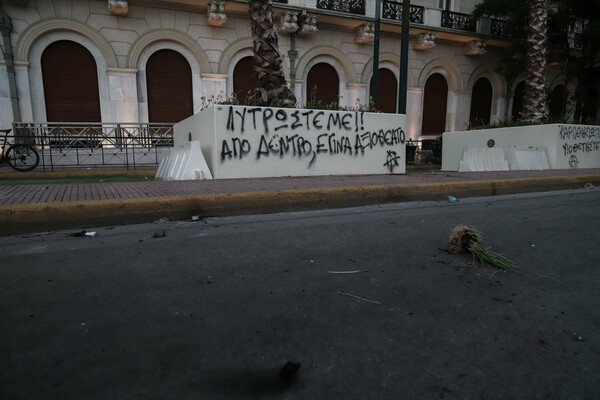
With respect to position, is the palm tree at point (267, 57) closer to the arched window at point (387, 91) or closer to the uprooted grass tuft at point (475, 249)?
the uprooted grass tuft at point (475, 249)

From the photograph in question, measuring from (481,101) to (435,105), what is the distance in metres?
3.34

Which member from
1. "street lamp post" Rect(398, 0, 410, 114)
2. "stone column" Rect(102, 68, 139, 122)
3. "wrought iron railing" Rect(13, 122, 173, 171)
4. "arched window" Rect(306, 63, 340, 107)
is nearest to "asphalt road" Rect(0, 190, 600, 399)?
"street lamp post" Rect(398, 0, 410, 114)

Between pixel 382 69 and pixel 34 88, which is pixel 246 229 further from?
pixel 382 69

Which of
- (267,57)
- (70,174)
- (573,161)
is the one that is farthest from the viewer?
(573,161)

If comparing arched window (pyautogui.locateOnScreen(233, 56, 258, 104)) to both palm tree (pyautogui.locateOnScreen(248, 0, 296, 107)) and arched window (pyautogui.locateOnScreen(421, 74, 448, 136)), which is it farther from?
arched window (pyautogui.locateOnScreen(421, 74, 448, 136))

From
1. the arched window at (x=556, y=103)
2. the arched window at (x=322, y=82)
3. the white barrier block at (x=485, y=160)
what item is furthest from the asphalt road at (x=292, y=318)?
the arched window at (x=556, y=103)

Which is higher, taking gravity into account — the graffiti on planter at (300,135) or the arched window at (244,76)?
the arched window at (244,76)

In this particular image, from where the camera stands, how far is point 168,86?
15.1m

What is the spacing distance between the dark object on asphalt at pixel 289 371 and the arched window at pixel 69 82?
51.3 ft

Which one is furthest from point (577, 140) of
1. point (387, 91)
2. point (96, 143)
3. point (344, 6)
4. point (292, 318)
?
point (96, 143)

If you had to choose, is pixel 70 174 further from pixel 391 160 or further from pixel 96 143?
pixel 391 160

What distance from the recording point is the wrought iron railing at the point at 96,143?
11430mm

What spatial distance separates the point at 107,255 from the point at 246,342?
5.98 feet

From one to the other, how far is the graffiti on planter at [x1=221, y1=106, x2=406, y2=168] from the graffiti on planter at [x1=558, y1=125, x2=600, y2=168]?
19.8 feet
